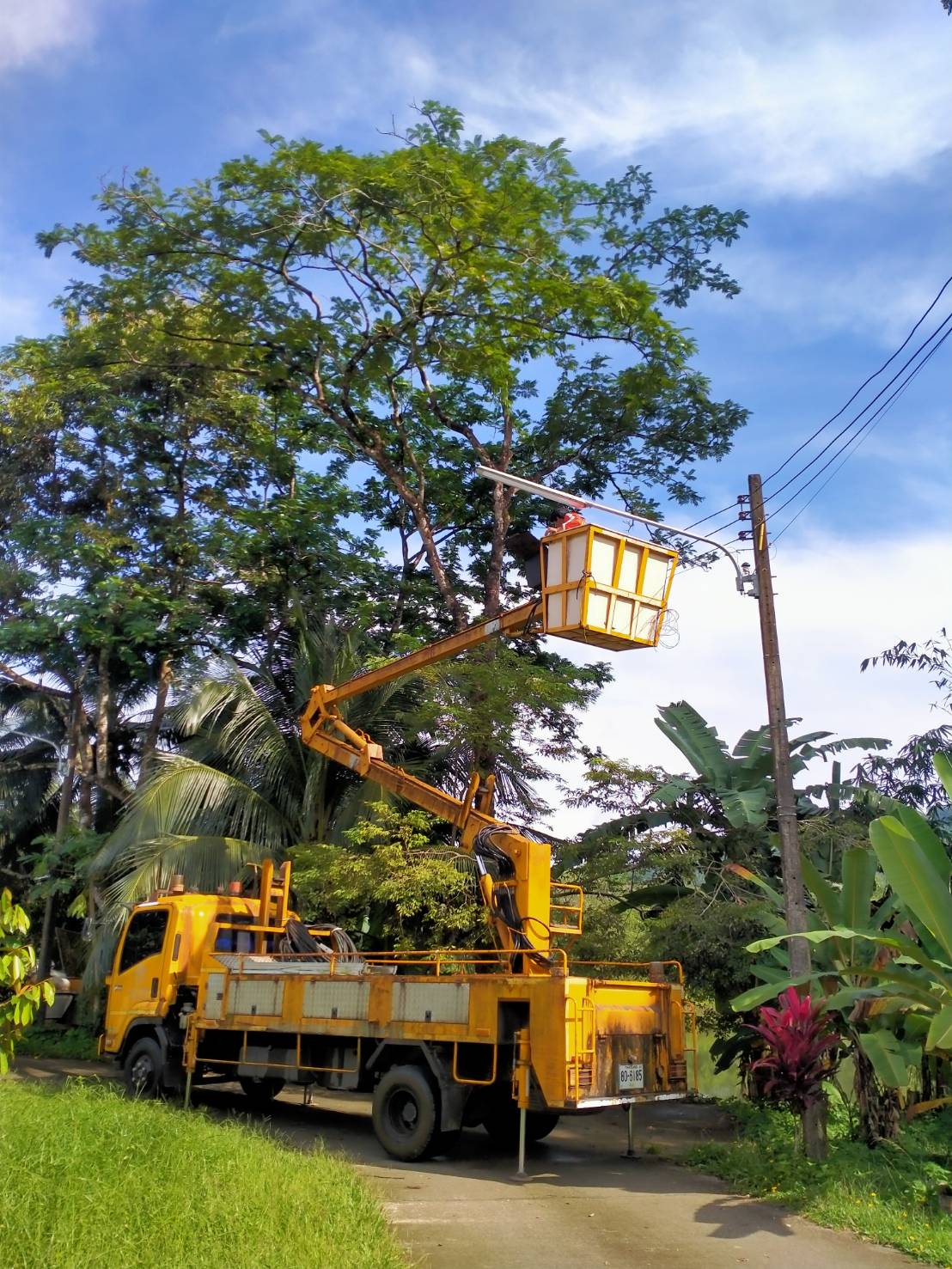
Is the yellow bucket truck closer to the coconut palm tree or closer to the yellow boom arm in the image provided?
the yellow boom arm

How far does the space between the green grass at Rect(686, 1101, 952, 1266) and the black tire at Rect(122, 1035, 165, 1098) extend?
22.0 feet

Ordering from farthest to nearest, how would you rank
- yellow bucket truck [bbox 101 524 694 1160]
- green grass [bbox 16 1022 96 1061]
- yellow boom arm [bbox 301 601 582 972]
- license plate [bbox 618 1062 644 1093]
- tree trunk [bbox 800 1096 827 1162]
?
green grass [bbox 16 1022 96 1061] < yellow boom arm [bbox 301 601 582 972] < license plate [bbox 618 1062 644 1093] < yellow bucket truck [bbox 101 524 694 1160] < tree trunk [bbox 800 1096 827 1162]

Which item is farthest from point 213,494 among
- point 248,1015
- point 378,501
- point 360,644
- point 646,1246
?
point 646,1246

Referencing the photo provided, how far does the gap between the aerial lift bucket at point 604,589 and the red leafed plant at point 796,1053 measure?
3500mm

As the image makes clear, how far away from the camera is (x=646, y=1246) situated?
7.13m

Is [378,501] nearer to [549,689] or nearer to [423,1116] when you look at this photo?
[549,689]

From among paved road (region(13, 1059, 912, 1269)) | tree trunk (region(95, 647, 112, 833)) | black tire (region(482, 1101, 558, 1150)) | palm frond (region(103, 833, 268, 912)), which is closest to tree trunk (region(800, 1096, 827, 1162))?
paved road (region(13, 1059, 912, 1269))

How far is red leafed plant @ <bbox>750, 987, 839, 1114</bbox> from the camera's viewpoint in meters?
9.22

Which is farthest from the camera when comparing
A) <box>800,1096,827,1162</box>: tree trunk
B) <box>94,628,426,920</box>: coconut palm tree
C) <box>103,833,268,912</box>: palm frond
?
<box>94,628,426,920</box>: coconut palm tree

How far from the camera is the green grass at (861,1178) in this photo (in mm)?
7477

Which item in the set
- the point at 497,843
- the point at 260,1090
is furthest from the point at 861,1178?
the point at 260,1090

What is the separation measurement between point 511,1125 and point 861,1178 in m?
3.87

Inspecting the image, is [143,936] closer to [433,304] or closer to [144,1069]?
[144,1069]

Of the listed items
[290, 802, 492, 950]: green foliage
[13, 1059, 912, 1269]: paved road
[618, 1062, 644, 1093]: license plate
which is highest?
[290, 802, 492, 950]: green foliage
